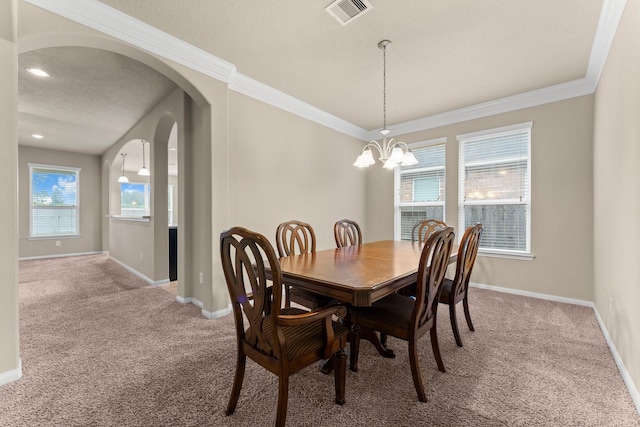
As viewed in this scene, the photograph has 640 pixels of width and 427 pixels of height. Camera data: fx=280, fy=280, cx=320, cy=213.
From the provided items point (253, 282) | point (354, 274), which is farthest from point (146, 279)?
point (354, 274)

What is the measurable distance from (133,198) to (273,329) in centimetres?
919

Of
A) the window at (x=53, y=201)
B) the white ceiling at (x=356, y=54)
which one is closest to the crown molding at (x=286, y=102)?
the white ceiling at (x=356, y=54)

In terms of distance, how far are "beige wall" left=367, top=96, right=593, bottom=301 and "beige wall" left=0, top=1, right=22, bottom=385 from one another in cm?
481

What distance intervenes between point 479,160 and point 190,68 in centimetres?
383

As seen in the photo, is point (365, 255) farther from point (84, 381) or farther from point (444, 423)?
point (84, 381)

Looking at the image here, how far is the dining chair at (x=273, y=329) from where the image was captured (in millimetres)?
1268

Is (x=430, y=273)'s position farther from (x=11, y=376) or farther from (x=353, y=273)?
(x=11, y=376)

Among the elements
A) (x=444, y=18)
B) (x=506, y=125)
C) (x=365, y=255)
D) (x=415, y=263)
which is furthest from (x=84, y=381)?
(x=506, y=125)

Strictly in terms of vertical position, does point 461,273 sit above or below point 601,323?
above

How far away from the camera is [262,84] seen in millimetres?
3383

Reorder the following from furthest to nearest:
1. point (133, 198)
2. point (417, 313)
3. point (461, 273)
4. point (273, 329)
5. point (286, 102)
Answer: point (133, 198)
point (286, 102)
point (461, 273)
point (417, 313)
point (273, 329)

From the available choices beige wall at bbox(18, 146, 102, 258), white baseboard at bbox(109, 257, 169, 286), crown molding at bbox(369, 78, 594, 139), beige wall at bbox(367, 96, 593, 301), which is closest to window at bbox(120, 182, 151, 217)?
beige wall at bbox(18, 146, 102, 258)

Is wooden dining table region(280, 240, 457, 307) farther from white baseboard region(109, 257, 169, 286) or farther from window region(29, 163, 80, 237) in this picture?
window region(29, 163, 80, 237)

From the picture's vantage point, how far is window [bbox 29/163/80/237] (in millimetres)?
6562
